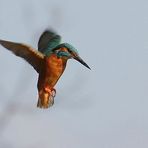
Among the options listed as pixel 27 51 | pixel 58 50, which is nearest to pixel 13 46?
pixel 27 51

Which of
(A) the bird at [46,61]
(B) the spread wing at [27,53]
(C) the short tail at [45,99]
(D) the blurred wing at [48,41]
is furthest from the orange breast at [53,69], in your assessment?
(D) the blurred wing at [48,41]

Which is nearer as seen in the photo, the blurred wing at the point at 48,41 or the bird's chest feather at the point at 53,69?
the bird's chest feather at the point at 53,69

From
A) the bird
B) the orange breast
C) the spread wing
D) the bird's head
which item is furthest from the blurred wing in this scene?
the orange breast

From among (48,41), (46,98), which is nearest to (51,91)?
(46,98)

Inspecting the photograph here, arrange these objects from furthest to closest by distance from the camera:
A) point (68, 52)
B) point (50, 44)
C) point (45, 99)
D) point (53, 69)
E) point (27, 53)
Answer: point (50, 44), point (27, 53), point (45, 99), point (68, 52), point (53, 69)

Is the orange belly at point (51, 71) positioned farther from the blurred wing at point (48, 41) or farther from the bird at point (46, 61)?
the blurred wing at point (48, 41)

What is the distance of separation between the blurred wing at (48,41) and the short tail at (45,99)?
0.44 meters

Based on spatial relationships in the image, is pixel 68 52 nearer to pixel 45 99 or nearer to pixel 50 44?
pixel 45 99

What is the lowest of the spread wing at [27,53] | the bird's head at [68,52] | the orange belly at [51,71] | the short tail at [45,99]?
the short tail at [45,99]

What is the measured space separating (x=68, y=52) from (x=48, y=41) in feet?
3.15

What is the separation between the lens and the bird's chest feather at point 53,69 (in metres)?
4.87

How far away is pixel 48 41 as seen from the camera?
5988 mm

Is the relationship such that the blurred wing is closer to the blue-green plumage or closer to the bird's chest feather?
the blue-green plumage

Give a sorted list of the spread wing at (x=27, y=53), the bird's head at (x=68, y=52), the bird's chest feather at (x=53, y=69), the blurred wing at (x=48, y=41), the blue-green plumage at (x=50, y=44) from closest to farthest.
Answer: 1. the bird's chest feather at (x=53, y=69)
2. the bird's head at (x=68, y=52)
3. the blue-green plumage at (x=50, y=44)
4. the spread wing at (x=27, y=53)
5. the blurred wing at (x=48, y=41)
